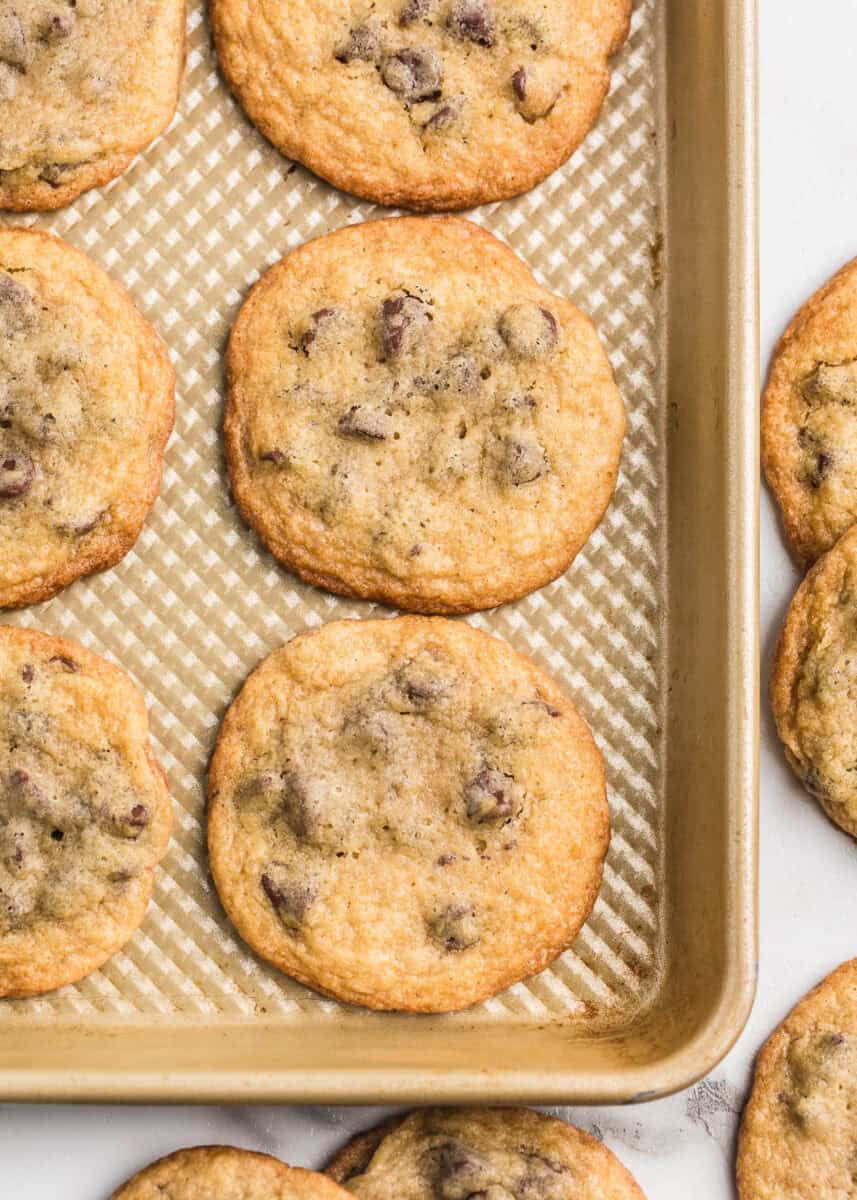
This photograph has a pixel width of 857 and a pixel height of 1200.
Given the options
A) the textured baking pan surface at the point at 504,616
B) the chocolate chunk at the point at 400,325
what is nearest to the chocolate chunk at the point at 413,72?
the textured baking pan surface at the point at 504,616

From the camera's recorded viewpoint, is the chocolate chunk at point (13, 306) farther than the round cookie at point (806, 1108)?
No

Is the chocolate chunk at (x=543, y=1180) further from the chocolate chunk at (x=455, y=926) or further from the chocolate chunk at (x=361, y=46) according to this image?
the chocolate chunk at (x=361, y=46)

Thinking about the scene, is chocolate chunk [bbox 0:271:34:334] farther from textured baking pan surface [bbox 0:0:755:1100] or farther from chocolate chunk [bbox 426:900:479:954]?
chocolate chunk [bbox 426:900:479:954]

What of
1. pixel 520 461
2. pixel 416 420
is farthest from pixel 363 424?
pixel 520 461

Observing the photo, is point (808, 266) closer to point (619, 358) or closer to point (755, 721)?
point (619, 358)

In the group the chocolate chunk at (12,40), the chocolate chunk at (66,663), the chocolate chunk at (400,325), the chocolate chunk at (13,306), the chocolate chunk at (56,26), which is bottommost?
the chocolate chunk at (66,663)

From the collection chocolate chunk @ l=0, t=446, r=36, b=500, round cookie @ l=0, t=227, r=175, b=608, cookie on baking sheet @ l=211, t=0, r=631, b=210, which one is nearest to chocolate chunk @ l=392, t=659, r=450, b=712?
round cookie @ l=0, t=227, r=175, b=608

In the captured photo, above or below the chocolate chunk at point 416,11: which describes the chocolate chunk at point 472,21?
above
